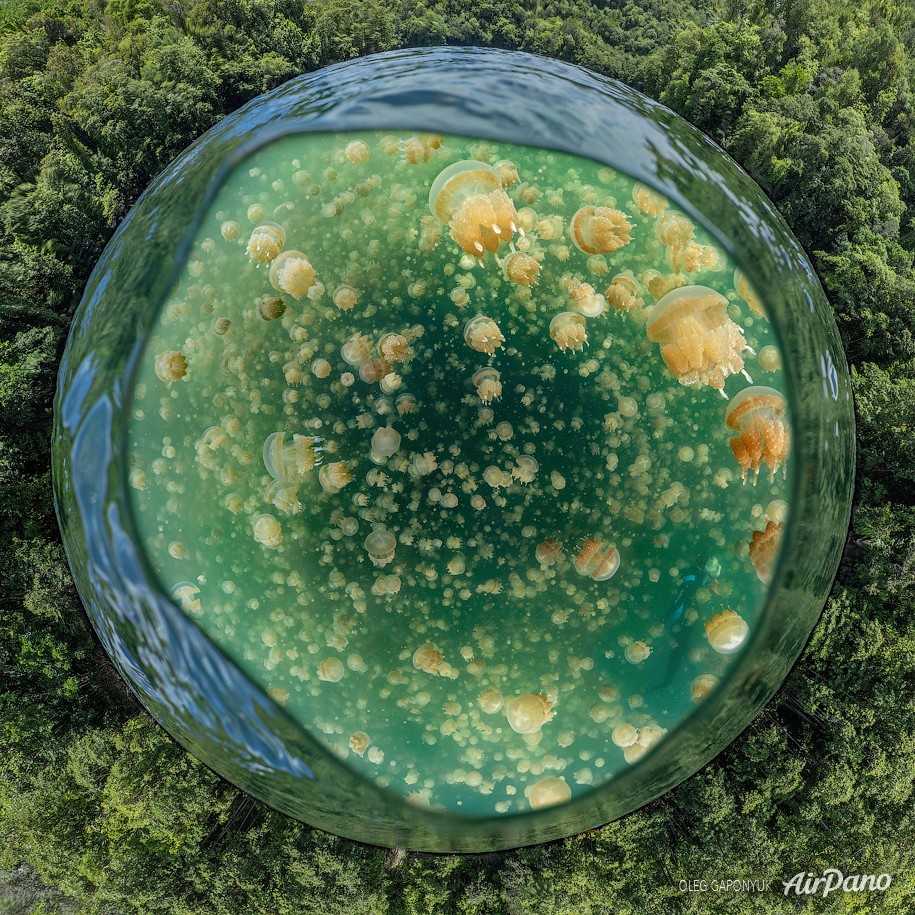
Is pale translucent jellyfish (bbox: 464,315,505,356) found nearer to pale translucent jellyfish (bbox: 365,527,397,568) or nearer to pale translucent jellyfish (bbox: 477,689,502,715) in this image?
pale translucent jellyfish (bbox: 365,527,397,568)

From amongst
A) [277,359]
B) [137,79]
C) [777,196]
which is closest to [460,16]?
[137,79]

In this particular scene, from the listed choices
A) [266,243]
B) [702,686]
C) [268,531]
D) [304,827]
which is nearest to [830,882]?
[304,827]

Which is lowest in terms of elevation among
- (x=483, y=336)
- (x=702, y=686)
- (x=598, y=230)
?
(x=702, y=686)

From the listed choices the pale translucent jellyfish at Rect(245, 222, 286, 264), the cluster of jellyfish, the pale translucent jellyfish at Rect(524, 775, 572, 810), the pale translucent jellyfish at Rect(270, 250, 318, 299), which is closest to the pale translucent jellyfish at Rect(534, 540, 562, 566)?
the cluster of jellyfish

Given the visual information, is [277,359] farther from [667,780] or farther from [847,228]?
[847,228]

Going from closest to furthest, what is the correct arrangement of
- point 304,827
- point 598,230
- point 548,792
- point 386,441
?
point 386,441
point 598,230
point 548,792
point 304,827

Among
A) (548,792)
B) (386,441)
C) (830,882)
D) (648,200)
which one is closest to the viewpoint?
(386,441)

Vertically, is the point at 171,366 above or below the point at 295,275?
below

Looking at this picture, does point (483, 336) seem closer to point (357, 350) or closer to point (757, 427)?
point (357, 350)
